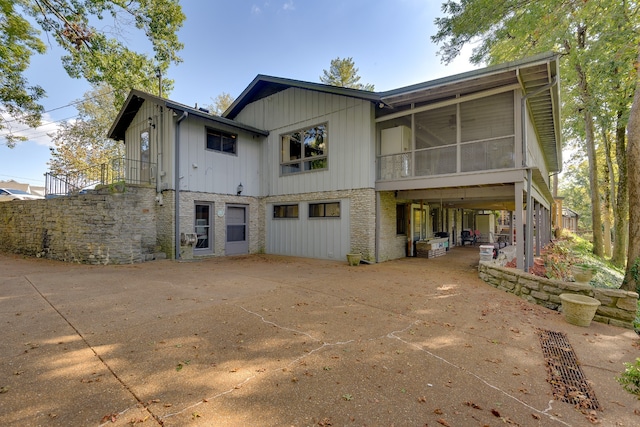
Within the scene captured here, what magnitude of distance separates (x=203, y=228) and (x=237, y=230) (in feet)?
5.05

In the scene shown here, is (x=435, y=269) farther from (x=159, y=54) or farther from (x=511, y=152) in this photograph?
(x=159, y=54)

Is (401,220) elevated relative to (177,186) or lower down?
lower down

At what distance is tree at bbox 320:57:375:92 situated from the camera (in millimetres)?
27719

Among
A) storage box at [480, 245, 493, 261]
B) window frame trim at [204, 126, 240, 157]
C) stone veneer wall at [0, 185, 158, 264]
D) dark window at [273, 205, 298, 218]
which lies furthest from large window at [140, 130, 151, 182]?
storage box at [480, 245, 493, 261]

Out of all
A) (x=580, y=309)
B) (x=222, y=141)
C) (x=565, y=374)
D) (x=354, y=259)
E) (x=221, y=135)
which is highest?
(x=221, y=135)

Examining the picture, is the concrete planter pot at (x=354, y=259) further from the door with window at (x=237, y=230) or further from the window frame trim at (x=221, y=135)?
the window frame trim at (x=221, y=135)

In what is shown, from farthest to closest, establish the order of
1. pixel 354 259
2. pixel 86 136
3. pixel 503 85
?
1. pixel 86 136
2. pixel 354 259
3. pixel 503 85

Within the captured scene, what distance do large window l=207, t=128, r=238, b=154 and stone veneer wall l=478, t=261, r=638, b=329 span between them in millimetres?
10290

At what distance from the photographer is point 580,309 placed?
463 centimetres

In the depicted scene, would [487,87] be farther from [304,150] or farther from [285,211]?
[285,211]

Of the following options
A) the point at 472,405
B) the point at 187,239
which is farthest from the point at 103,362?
the point at 187,239

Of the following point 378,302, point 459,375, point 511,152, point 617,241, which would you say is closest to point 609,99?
point 617,241

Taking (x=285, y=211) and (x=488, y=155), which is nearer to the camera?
(x=488, y=155)

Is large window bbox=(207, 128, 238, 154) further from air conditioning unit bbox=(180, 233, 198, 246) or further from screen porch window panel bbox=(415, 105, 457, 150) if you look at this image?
screen porch window panel bbox=(415, 105, 457, 150)
